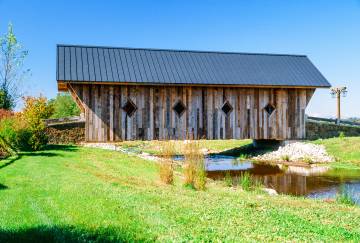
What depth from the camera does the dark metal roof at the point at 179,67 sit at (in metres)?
19.8

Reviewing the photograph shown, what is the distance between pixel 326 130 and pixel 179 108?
9.15m

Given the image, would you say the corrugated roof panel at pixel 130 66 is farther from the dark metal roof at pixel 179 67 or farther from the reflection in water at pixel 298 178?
the reflection in water at pixel 298 178

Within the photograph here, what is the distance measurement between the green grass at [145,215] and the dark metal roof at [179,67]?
10372 millimetres

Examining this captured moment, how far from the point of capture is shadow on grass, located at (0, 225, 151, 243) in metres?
5.19

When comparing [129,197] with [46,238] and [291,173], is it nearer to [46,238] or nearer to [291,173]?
[46,238]

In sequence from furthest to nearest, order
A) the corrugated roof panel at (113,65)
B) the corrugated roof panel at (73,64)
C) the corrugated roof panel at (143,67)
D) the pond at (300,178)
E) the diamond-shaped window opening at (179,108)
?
the diamond-shaped window opening at (179,108), the corrugated roof panel at (143,67), the corrugated roof panel at (113,65), the corrugated roof panel at (73,64), the pond at (300,178)

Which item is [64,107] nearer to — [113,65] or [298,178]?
[113,65]

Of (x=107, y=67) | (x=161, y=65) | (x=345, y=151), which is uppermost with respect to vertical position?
(x=161, y=65)

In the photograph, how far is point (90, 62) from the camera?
20.4 meters

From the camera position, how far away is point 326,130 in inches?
990

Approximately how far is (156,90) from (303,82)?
700cm

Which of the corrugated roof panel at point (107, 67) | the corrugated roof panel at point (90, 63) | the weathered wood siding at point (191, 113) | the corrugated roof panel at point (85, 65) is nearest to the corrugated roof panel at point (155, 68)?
the weathered wood siding at point (191, 113)

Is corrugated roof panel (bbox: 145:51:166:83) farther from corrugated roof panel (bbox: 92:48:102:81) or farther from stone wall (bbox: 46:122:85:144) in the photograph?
stone wall (bbox: 46:122:85:144)

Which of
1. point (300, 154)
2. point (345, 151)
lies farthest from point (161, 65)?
point (345, 151)
